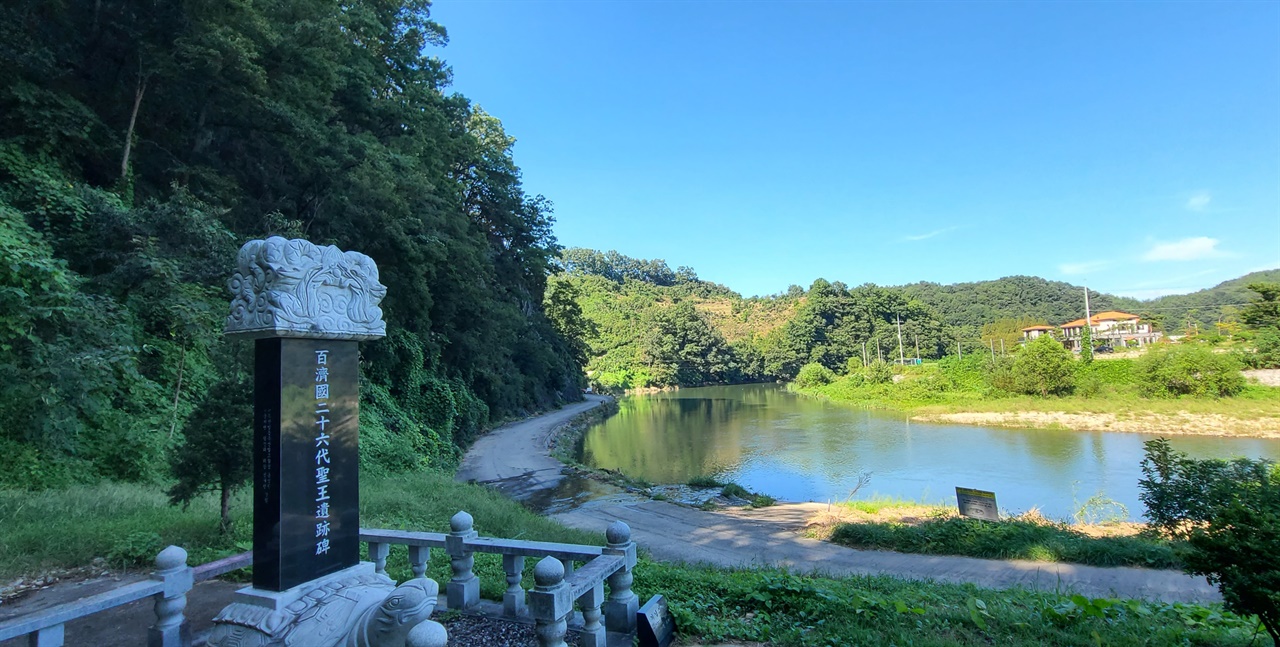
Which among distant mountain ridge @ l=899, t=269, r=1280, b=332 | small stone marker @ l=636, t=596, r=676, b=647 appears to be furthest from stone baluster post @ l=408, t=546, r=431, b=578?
distant mountain ridge @ l=899, t=269, r=1280, b=332

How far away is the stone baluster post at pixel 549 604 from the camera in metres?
3.19

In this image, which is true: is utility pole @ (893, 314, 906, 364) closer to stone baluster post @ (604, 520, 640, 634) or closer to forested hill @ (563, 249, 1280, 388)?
forested hill @ (563, 249, 1280, 388)

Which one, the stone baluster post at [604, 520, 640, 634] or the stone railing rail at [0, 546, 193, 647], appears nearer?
the stone railing rail at [0, 546, 193, 647]

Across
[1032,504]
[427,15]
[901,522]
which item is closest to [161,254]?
[901,522]

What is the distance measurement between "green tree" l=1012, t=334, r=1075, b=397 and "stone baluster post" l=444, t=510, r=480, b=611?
127 feet

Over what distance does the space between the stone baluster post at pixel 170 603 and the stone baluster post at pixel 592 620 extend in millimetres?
2396

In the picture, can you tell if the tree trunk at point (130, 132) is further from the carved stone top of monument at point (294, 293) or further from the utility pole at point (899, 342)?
the utility pole at point (899, 342)

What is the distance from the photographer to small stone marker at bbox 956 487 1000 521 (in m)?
10.2

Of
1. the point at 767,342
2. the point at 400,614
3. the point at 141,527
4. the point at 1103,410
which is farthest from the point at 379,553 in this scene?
the point at 767,342

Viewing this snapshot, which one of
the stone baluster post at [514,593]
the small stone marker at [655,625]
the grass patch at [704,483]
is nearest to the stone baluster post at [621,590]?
the small stone marker at [655,625]

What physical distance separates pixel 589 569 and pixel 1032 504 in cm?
1555

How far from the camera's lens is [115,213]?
9.10m

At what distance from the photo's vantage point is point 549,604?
3195 mm

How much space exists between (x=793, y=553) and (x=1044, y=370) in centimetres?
3346
